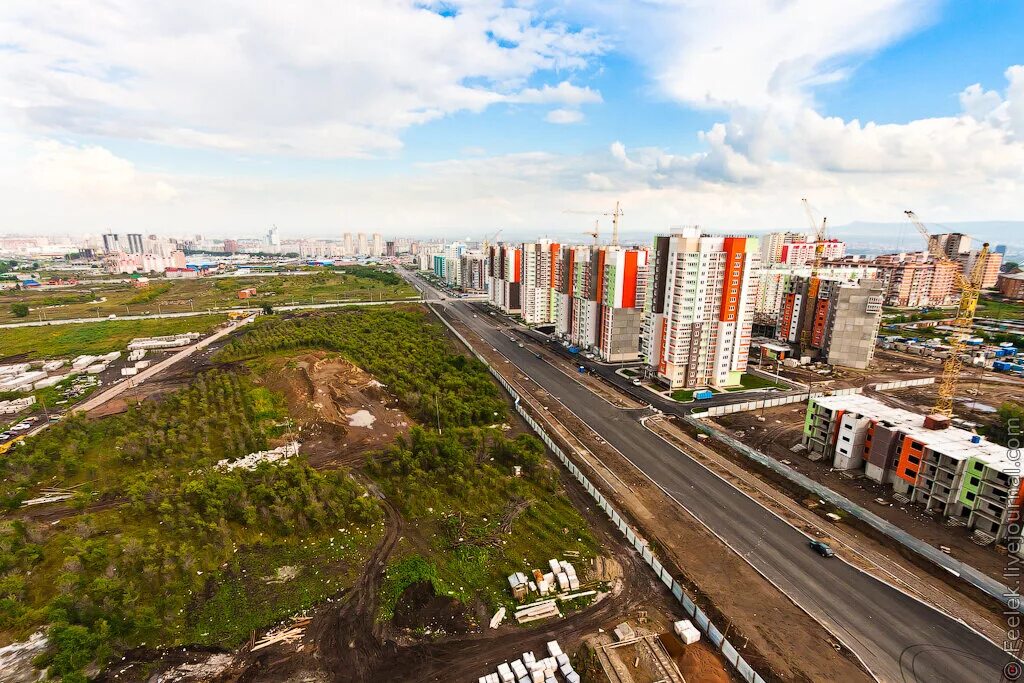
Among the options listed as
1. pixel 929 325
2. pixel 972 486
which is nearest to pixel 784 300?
pixel 929 325

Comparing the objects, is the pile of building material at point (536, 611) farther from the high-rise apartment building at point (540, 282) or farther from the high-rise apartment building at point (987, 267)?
the high-rise apartment building at point (987, 267)

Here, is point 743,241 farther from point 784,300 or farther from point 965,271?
point 965,271

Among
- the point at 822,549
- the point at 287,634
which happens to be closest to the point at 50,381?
the point at 287,634

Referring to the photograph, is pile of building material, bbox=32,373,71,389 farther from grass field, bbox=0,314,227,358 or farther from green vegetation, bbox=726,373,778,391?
green vegetation, bbox=726,373,778,391

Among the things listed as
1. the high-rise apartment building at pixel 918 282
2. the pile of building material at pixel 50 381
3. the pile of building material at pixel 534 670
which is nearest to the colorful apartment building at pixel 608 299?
the pile of building material at pixel 534 670

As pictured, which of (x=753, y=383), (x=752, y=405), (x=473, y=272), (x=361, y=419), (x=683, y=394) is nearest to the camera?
(x=361, y=419)

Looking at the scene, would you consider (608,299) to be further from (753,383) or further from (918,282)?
(918,282)
